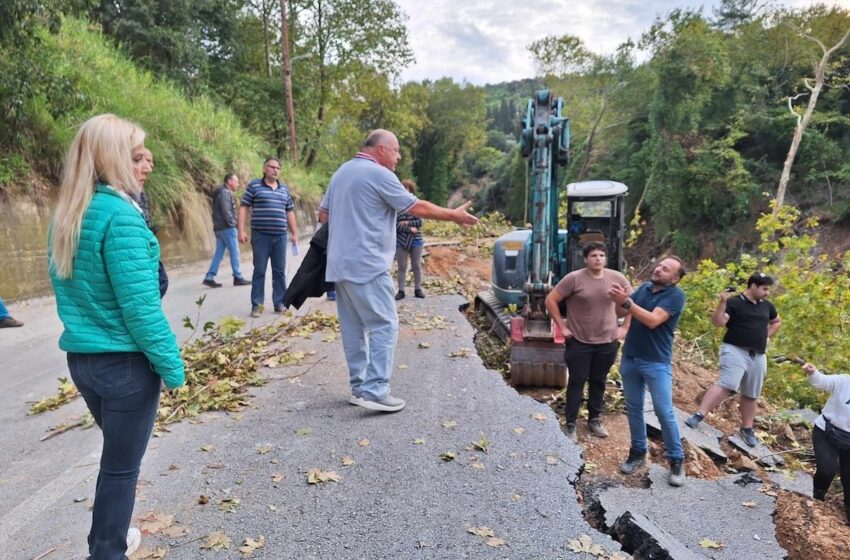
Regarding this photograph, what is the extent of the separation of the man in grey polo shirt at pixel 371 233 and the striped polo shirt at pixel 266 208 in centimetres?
284

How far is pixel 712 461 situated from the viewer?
442 centimetres

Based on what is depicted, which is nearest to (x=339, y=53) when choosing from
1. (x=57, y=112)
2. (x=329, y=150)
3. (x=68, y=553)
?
(x=329, y=150)

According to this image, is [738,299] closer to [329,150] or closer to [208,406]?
[208,406]

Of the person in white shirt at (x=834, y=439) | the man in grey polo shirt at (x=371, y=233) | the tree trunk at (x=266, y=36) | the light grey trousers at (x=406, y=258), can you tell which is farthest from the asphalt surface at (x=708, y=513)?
the tree trunk at (x=266, y=36)

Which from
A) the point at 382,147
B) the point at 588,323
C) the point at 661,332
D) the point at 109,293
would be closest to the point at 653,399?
the point at 661,332

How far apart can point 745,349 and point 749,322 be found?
0.96 ft

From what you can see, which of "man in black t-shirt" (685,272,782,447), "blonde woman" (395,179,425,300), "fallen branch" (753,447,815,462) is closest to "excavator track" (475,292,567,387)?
"man in black t-shirt" (685,272,782,447)

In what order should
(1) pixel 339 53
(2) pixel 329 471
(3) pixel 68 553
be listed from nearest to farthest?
1. (3) pixel 68 553
2. (2) pixel 329 471
3. (1) pixel 339 53

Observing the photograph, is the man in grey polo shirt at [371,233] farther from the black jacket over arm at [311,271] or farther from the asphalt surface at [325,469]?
the asphalt surface at [325,469]

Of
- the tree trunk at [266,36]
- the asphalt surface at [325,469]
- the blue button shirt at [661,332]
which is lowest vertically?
the asphalt surface at [325,469]

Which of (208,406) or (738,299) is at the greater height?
(738,299)

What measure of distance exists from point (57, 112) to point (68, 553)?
276 inches

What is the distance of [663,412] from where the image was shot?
383cm

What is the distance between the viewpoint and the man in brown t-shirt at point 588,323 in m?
4.19
